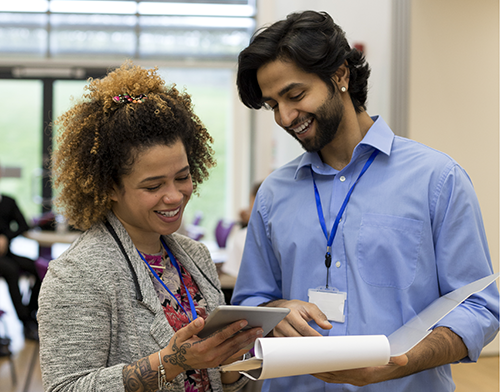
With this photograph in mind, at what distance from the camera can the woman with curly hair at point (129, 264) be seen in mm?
1165

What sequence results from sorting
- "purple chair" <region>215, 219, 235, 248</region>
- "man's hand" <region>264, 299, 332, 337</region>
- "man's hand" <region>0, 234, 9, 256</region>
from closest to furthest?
"man's hand" <region>264, 299, 332, 337</region>
"man's hand" <region>0, 234, 9, 256</region>
"purple chair" <region>215, 219, 235, 248</region>

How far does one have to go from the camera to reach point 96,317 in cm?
121

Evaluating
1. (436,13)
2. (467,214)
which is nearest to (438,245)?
(467,214)

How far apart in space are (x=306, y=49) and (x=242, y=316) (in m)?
0.83

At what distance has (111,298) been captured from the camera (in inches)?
48.7

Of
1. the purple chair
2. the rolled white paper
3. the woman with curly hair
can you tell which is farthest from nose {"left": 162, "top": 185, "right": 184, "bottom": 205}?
the purple chair

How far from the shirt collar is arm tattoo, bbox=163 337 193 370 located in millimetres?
686

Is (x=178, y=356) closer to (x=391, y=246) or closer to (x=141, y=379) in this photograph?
(x=141, y=379)

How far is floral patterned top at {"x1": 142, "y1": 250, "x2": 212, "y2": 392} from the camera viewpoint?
4.48ft

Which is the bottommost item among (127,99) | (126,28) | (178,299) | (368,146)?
(178,299)

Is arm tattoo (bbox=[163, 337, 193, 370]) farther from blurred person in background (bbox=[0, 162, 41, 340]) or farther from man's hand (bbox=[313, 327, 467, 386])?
blurred person in background (bbox=[0, 162, 41, 340])

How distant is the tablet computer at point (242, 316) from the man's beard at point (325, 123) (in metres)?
0.60

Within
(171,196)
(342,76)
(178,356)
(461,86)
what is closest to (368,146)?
(342,76)

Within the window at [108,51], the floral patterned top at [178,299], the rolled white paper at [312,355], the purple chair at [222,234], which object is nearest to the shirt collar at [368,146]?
the floral patterned top at [178,299]
